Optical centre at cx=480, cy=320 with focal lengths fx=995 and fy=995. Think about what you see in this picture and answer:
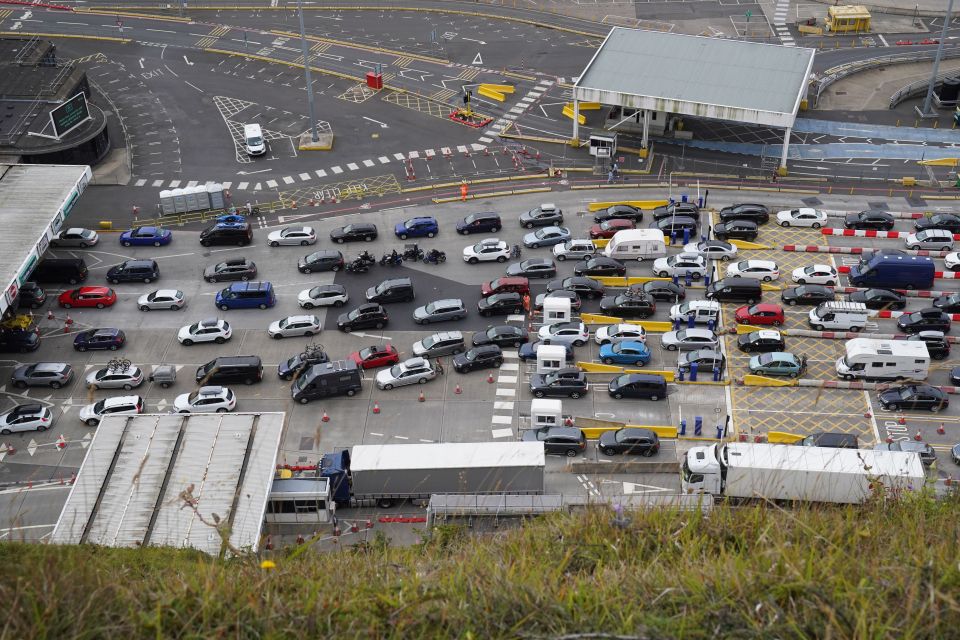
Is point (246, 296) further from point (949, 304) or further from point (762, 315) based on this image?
point (949, 304)

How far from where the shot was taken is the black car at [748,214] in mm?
74625

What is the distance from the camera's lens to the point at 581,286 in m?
67.0

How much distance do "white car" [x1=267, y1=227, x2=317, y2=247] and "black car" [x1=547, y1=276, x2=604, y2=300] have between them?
1921 centimetres

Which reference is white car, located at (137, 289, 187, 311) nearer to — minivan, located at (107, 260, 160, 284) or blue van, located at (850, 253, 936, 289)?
minivan, located at (107, 260, 160, 284)

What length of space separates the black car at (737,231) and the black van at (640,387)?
18.8 metres

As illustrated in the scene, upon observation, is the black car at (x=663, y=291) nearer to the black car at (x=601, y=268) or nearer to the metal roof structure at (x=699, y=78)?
the black car at (x=601, y=268)

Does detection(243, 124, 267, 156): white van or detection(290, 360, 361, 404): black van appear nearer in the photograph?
detection(290, 360, 361, 404): black van

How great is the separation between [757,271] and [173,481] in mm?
41075

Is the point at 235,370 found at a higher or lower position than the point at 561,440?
higher

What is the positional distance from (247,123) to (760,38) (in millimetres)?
55726

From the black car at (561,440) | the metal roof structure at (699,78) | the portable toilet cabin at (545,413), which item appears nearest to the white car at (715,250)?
the metal roof structure at (699,78)

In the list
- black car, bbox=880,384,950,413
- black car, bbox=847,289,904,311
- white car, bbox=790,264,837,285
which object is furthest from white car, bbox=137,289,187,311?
black car, bbox=880,384,950,413

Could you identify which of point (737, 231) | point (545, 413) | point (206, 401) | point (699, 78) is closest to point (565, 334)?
point (545, 413)

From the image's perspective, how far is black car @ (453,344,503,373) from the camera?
60.9m
